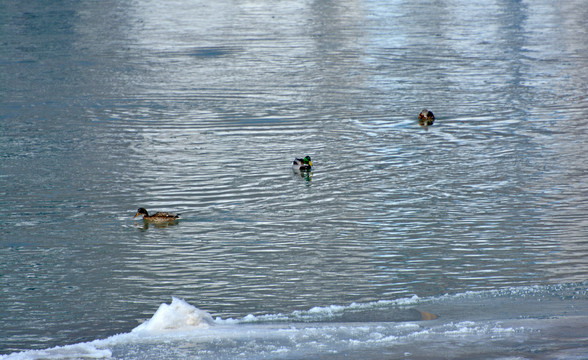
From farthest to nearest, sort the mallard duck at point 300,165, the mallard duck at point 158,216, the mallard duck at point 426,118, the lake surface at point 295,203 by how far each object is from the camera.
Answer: the mallard duck at point 426,118 < the mallard duck at point 300,165 < the mallard duck at point 158,216 < the lake surface at point 295,203

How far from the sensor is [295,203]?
12.9 m

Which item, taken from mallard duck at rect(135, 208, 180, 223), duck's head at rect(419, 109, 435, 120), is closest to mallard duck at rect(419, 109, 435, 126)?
duck's head at rect(419, 109, 435, 120)

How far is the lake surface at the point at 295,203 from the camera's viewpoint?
8.26 metres

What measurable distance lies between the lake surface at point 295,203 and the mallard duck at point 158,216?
13 cm

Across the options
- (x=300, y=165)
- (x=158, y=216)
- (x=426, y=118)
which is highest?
(x=426, y=118)

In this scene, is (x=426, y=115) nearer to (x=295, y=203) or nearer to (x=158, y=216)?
(x=295, y=203)

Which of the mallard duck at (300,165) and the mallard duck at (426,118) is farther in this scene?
the mallard duck at (426,118)

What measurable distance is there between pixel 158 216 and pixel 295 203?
2.15 m

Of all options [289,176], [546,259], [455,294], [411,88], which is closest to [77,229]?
[289,176]

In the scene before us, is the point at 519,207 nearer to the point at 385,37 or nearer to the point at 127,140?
the point at 127,140

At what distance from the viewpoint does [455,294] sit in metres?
9.23

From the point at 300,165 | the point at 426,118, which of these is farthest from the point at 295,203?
the point at 426,118

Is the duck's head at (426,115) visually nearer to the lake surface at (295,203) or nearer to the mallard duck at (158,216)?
the lake surface at (295,203)

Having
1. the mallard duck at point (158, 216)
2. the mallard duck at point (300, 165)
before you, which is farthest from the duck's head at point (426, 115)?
the mallard duck at point (158, 216)
